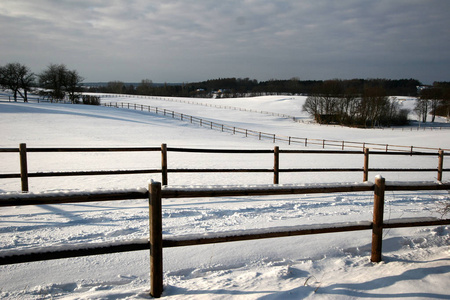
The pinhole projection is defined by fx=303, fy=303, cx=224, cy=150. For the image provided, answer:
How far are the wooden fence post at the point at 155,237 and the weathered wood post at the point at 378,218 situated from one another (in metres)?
2.48

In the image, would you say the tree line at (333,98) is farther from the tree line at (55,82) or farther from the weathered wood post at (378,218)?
the weathered wood post at (378,218)

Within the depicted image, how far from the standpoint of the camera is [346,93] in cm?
8100

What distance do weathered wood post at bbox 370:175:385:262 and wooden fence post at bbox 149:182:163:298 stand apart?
248cm

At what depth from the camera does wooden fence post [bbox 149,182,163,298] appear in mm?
2830

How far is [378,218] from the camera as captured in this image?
364 cm

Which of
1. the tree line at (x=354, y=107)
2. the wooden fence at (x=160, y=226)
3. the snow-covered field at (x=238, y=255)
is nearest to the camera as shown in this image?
the wooden fence at (x=160, y=226)

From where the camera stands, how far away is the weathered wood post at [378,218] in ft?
11.6

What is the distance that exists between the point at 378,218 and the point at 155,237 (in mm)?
2616

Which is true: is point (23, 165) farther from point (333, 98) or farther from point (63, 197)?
point (333, 98)

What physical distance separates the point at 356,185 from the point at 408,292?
1.19 meters

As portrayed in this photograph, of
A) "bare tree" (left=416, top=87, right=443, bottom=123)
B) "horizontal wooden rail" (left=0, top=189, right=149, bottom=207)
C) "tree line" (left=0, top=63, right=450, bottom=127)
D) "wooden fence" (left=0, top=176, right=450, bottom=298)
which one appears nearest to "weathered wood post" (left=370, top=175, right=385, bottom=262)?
"wooden fence" (left=0, top=176, right=450, bottom=298)

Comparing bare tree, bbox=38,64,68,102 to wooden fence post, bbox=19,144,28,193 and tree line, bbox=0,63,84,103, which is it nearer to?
tree line, bbox=0,63,84,103

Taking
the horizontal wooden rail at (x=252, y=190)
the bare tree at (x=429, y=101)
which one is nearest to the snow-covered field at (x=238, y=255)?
the horizontal wooden rail at (x=252, y=190)

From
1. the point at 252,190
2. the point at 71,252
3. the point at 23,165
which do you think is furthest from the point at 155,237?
the point at 23,165
